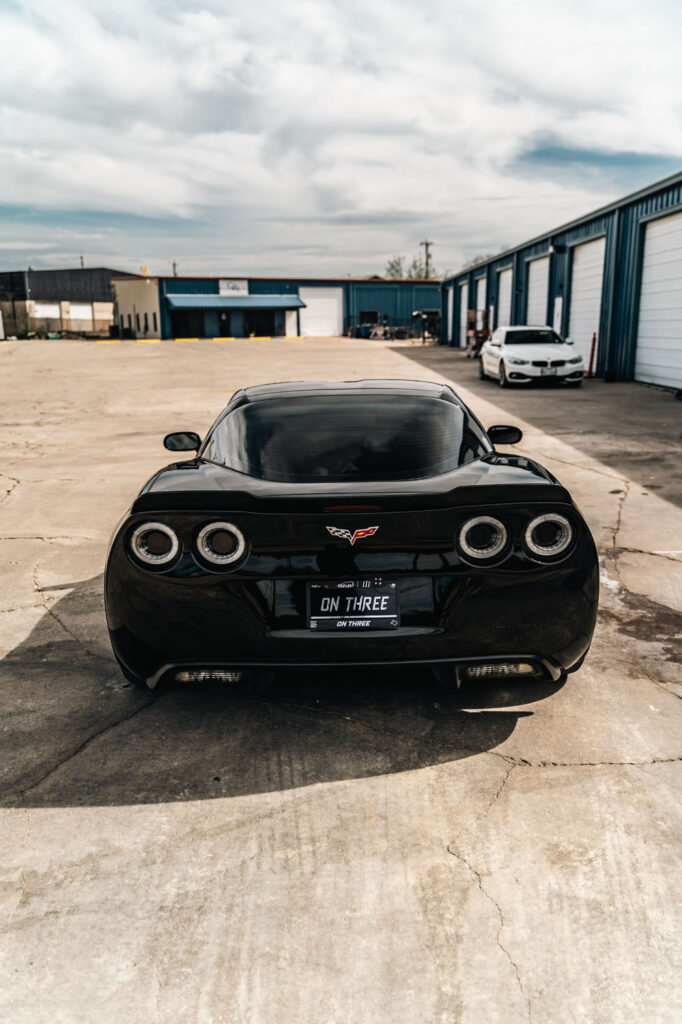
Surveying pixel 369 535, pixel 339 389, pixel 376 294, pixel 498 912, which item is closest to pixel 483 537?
pixel 369 535

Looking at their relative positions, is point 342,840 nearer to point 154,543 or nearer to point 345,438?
point 154,543

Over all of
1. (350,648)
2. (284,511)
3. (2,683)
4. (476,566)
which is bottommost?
(2,683)

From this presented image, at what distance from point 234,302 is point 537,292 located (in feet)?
111

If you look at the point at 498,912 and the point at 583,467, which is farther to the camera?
the point at 583,467

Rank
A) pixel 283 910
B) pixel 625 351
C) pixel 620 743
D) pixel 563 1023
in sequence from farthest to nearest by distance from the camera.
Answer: pixel 625 351
pixel 620 743
pixel 283 910
pixel 563 1023

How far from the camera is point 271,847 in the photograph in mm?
2459

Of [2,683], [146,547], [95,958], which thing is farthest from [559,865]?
[2,683]

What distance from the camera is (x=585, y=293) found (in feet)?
82.9

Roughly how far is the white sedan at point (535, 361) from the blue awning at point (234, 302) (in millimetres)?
42004

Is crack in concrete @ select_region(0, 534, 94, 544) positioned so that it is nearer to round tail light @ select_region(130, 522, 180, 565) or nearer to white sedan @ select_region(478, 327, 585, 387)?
round tail light @ select_region(130, 522, 180, 565)

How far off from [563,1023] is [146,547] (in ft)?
6.42

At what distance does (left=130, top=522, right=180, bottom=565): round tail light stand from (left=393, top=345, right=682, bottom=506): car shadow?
5878 millimetres

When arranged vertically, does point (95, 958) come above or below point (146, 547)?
below

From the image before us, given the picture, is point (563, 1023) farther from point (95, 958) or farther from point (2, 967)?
point (2, 967)
